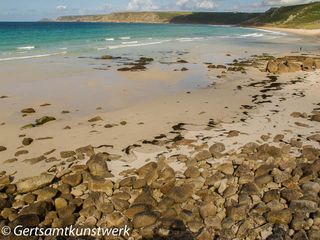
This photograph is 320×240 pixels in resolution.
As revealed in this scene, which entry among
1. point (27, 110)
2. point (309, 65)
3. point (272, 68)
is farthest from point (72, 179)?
point (309, 65)

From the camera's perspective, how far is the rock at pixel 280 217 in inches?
271

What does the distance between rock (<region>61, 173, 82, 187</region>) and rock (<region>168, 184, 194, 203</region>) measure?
2.41 metres

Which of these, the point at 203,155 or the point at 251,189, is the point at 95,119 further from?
the point at 251,189

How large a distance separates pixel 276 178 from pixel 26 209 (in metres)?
5.92

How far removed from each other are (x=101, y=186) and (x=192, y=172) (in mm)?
2406

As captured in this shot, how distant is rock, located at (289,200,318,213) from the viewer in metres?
7.13

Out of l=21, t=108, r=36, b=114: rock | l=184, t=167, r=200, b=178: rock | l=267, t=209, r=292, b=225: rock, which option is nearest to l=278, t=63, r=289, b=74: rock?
l=21, t=108, r=36, b=114: rock

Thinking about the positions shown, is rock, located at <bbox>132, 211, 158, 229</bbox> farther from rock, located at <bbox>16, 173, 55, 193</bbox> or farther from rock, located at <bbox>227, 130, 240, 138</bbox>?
rock, located at <bbox>227, 130, 240, 138</bbox>

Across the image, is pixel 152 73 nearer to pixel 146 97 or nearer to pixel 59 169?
pixel 146 97

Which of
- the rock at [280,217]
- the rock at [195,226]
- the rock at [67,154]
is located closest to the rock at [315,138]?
the rock at [280,217]

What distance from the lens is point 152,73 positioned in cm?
2541

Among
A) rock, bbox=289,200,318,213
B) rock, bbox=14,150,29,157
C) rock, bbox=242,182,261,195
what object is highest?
rock, bbox=289,200,318,213

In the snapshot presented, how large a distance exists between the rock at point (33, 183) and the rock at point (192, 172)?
3.48 m

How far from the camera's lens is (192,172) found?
906cm
